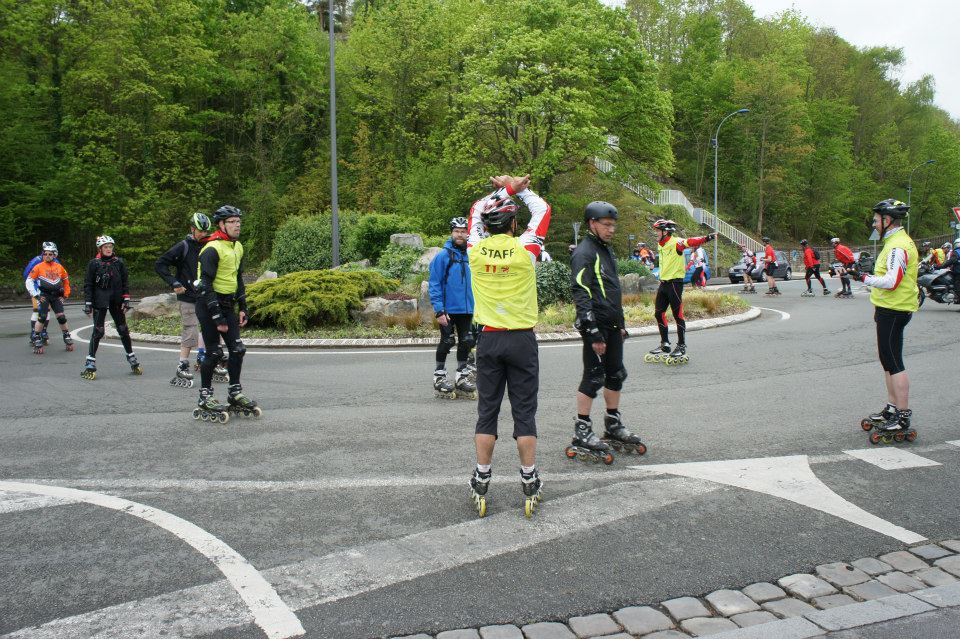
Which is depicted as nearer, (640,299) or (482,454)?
(482,454)

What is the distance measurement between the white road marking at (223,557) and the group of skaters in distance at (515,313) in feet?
4.94

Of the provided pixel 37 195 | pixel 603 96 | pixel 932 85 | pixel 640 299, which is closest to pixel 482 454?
pixel 640 299

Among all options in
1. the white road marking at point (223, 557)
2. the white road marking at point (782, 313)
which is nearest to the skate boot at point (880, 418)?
the white road marking at point (223, 557)

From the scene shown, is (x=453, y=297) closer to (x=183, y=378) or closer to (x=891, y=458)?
(x=183, y=378)

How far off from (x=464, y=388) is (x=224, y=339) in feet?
8.93

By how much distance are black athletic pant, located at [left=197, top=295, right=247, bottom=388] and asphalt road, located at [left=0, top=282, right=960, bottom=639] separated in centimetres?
54

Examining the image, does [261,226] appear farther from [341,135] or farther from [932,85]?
[932,85]

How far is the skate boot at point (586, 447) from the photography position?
5711mm

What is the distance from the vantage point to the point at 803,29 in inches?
2630

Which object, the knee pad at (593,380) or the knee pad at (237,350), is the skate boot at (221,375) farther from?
the knee pad at (593,380)

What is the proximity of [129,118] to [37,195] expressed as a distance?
19.5 feet

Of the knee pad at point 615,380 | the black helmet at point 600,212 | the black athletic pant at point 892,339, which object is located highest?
the black helmet at point 600,212

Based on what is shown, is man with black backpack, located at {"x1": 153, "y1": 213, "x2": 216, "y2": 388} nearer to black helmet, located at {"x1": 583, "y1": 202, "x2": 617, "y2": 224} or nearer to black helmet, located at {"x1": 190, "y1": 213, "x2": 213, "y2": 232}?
black helmet, located at {"x1": 190, "y1": 213, "x2": 213, "y2": 232}

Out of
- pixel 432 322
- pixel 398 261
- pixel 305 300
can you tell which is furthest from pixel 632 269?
pixel 305 300
